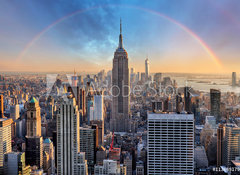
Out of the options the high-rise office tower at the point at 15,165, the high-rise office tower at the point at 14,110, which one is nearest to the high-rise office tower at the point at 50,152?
the high-rise office tower at the point at 15,165

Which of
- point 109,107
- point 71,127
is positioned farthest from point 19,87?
point 109,107

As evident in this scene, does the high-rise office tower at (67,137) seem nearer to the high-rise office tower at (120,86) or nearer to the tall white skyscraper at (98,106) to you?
the tall white skyscraper at (98,106)

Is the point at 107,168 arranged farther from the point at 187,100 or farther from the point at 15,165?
the point at 187,100

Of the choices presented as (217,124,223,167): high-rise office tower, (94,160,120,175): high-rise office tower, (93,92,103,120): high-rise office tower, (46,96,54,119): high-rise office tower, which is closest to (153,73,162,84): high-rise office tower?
(217,124,223,167): high-rise office tower

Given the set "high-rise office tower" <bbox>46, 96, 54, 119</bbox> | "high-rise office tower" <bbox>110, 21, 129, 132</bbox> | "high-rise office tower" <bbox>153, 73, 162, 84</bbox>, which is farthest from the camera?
"high-rise office tower" <bbox>110, 21, 129, 132</bbox>

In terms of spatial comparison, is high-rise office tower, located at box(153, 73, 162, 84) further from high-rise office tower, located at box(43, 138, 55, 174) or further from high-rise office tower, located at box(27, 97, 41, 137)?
high-rise office tower, located at box(43, 138, 55, 174)

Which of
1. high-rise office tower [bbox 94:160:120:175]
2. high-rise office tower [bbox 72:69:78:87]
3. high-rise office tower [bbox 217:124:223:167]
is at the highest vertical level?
high-rise office tower [bbox 72:69:78:87]

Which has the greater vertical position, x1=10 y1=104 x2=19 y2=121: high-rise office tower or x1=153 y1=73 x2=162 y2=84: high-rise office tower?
x1=153 y1=73 x2=162 y2=84: high-rise office tower
